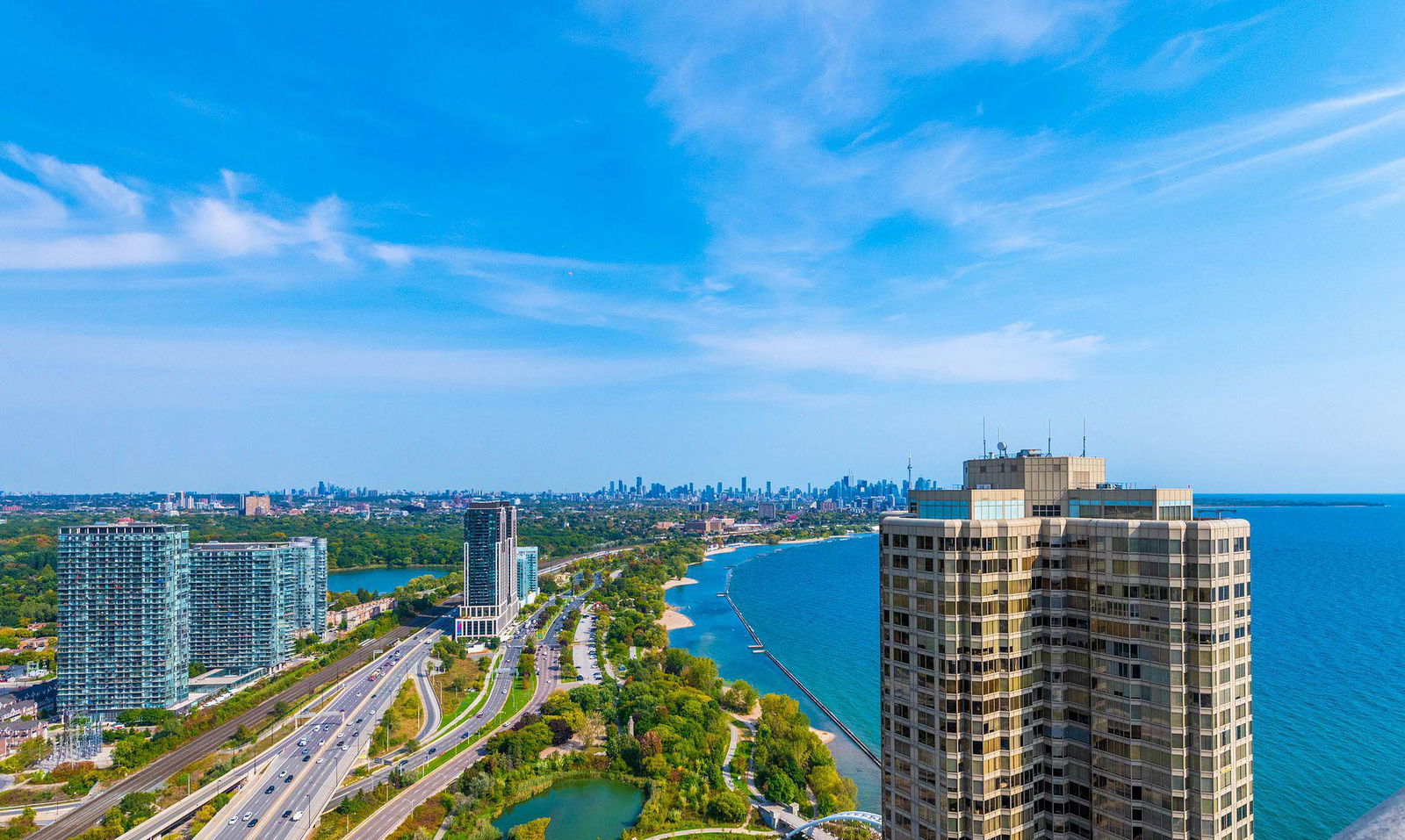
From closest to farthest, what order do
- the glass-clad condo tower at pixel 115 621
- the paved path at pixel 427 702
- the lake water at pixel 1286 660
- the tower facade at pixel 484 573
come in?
the lake water at pixel 1286 660
the paved path at pixel 427 702
the glass-clad condo tower at pixel 115 621
the tower facade at pixel 484 573

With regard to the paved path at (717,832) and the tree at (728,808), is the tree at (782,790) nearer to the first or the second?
the tree at (728,808)

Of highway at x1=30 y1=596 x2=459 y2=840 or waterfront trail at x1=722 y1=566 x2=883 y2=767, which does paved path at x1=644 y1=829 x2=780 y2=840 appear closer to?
waterfront trail at x1=722 y1=566 x2=883 y2=767

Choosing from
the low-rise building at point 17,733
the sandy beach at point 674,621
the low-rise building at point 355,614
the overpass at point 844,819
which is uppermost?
the overpass at point 844,819

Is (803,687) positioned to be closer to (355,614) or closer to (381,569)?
(355,614)

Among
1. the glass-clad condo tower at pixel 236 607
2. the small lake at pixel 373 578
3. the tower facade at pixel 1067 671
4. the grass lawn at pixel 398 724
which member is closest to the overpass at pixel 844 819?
the tower facade at pixel 1067 671

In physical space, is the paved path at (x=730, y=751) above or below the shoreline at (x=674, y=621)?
above

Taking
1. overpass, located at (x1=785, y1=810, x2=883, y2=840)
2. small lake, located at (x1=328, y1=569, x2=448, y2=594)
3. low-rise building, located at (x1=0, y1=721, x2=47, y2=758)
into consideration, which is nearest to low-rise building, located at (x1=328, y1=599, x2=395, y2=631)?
small lake, located at (x1=328, y1=569, x2=448, y2=594)
